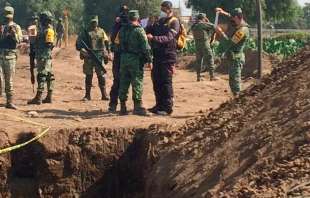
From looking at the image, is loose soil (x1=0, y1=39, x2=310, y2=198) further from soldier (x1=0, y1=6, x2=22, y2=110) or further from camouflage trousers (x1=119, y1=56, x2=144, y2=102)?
soldier (x1=0, y1=6, x2=22, y2=110)

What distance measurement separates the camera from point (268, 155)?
535 cm

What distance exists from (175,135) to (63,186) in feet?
6.28

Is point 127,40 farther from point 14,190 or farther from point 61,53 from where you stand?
point 61,53

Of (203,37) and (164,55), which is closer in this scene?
(164,55)

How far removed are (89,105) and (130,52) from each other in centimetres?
224

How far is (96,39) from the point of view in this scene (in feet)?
38.7

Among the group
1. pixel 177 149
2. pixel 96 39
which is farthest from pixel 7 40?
pixel 177 149

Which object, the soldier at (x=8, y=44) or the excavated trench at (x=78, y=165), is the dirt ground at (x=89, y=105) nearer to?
the excavated trench at (x=78, y=165)

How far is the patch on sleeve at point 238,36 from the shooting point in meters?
10.1

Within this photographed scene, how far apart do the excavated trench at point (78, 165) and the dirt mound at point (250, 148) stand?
96 cm

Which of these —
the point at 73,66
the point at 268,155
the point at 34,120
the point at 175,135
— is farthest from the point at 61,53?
the point at 268,155

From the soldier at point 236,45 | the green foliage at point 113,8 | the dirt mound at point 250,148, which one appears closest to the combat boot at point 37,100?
the soldier at point 236,45

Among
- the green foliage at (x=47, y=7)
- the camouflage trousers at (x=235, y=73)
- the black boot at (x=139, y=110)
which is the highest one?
the green foliage at (x=47, y=7)

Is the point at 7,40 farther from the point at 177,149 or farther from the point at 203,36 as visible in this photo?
the point at 203,36
